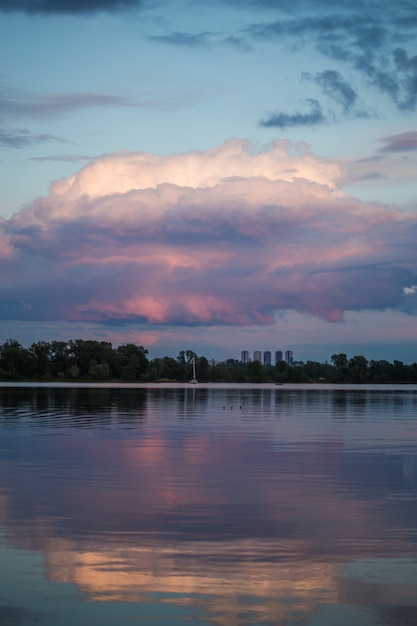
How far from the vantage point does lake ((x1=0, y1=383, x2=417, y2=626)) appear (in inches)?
482

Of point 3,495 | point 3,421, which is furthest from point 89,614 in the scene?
point 3,421

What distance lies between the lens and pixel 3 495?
859 inches

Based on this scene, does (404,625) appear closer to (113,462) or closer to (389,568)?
(389,568)

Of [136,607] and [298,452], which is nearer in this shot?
[136,607]

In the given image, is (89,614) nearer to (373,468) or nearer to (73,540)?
(73,540)

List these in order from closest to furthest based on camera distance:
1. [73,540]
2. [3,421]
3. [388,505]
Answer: [73,540] < [388,505] < [3,421]

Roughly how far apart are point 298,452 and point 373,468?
556cm

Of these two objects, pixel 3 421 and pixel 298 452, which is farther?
pixel 3 421

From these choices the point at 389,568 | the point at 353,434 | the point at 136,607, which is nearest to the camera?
the point at 136,607

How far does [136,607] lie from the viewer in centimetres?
1220

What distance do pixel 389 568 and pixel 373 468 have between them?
49.6ft

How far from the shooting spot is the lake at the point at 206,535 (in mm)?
12242

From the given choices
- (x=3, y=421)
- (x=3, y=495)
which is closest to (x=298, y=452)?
(x=3, y=495)

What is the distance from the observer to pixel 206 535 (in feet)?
56.7
